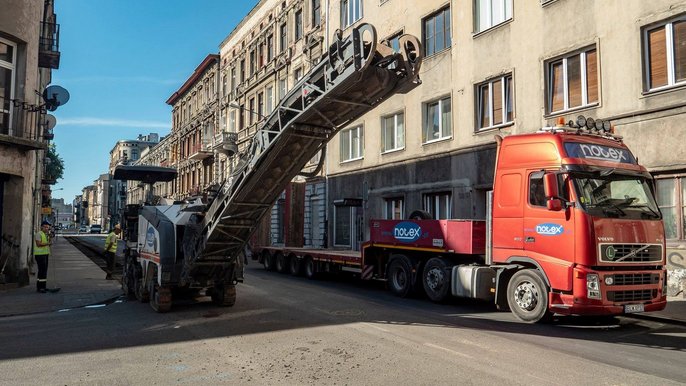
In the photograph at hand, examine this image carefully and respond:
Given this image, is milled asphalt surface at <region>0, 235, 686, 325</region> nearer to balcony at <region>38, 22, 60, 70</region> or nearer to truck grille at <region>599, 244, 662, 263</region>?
truck grille at <region>599, 244, 662, 263</region>

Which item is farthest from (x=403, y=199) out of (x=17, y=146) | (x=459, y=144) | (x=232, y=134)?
(x=232, y=134)

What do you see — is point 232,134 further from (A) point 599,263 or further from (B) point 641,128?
(A) point 599,263

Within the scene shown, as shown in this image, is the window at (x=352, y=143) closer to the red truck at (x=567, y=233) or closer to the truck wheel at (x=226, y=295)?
the red truck at (x=567, y=233)

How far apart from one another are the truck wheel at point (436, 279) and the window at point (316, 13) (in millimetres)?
18789

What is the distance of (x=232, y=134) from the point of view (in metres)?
36.6

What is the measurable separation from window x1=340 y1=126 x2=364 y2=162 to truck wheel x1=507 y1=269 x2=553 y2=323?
49.3 feet

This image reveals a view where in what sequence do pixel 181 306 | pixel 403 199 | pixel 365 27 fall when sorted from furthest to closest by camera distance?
pixel 403 199 < pixel 181 306 < pixel 365 27

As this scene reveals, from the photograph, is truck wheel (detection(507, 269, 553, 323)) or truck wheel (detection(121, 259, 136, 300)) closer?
truck wheel (detection(507, 269, 553, 323))

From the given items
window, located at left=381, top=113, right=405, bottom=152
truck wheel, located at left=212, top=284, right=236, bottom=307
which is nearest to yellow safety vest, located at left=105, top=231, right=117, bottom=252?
truck wheel, located at left=212, top=284, right=236, bottom=307

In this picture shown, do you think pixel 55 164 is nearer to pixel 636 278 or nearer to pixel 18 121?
pixel 18 121

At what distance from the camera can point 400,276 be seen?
13.0m

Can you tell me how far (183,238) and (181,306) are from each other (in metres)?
Answer: 1.69

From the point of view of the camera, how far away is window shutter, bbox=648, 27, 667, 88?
1219 centimetres

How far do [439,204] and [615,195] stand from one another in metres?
9.97
